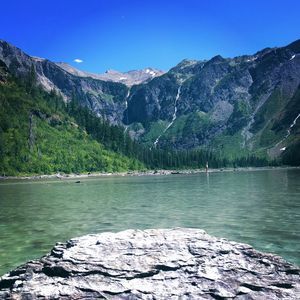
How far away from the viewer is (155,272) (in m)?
15.7

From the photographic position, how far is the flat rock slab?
14.5 meters

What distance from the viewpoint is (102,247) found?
58.2 ft

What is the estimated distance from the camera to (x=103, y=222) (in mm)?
46438

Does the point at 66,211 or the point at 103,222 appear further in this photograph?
the point at 66,211

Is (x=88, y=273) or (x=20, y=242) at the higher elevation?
(x=88, y=273)

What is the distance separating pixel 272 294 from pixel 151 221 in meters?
32.1

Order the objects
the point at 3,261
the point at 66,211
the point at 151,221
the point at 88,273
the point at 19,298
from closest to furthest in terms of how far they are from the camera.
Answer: the point at 19,298, the point at 88,273, the point at 3,261, the point at 151,221, the point at 66,211

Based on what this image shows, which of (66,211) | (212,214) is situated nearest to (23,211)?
(66,211)

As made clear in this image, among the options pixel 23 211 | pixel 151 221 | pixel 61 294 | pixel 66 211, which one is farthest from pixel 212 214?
pixel 61 294

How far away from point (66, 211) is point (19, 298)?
45171mm

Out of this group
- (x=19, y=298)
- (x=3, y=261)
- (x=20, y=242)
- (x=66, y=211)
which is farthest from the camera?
(x=66, y=211)

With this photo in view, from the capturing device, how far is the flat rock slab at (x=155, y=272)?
47.6 feet

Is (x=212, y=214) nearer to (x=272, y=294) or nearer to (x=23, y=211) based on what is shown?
(x=23, y=211)

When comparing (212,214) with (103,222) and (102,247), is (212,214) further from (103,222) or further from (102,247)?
(102,247)
